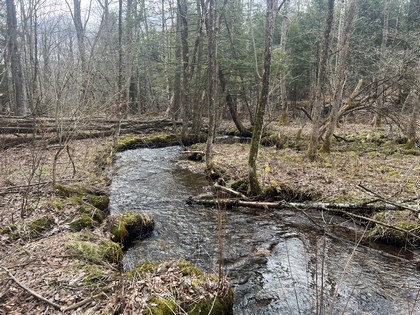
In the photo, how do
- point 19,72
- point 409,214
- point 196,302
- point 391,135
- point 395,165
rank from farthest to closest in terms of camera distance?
1. point 19,72
2. point 391,135
3. point 395,165
4. point 409,214
5. point 196,302

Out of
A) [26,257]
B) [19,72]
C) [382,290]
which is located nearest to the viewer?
[26,257]

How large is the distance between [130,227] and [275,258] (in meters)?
2.99

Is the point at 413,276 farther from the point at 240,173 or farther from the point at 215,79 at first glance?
the point at 215,79

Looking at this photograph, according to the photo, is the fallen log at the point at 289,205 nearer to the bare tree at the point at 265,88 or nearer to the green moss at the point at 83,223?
the bare tree at the point at 265,88

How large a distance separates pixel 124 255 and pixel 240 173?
5412 mm

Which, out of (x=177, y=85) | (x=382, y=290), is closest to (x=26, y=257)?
(x=382, y=290)

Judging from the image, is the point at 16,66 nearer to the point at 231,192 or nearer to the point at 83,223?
the point at 83,223

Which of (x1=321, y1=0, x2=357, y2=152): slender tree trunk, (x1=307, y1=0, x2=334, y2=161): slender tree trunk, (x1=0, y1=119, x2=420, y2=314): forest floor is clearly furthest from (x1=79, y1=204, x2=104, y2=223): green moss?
(x1=321, y1=0, x2=357, y2=152): slender tree trunk

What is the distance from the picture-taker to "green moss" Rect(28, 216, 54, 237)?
4.90 meters

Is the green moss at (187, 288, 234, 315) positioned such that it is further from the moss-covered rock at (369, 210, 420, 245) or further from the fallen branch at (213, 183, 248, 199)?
the fallen branch at (213, 183, 248, 199)

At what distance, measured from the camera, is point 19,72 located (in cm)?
1521

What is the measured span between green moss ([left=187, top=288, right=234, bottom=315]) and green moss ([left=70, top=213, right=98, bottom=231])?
3.04m

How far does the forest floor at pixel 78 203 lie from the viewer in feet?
11.1

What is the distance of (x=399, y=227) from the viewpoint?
18.6 ft
